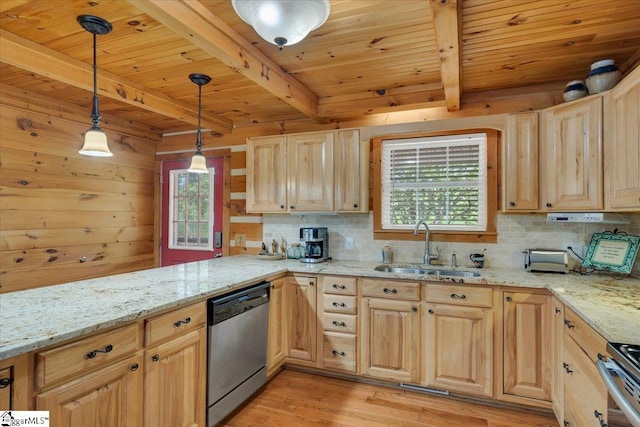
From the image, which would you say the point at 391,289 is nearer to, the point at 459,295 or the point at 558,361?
the point at 459,295

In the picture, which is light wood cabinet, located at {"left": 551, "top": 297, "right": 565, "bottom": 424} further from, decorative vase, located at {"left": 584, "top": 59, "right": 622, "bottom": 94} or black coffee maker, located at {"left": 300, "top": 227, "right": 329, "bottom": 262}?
black coffee maker, located at {"left": 300, "top": 227, "right": 329, "bottom": 262}

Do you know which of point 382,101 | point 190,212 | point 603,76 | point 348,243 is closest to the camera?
point 603,76

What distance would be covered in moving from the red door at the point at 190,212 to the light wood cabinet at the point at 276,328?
1.40 meters

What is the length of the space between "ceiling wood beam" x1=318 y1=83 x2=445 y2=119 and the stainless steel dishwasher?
1768mm

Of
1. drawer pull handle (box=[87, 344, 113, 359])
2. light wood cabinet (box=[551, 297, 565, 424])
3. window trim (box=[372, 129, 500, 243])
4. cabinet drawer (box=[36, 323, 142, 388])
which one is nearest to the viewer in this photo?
cabinet drawer (box=[36, 323, 142, 388])

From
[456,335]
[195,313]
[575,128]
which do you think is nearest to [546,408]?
[456,335]

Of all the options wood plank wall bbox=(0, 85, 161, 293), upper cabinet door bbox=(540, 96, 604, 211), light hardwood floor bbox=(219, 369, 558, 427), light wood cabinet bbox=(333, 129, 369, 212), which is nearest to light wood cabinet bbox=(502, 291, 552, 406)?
light hardwood floor bbox=(219, 369, 558, 427)

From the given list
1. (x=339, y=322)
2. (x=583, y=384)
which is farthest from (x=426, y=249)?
(x=583, y=384)

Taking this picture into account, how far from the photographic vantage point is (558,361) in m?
2.07

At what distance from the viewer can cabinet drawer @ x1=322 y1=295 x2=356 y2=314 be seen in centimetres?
271

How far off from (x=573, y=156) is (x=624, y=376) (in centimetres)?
170

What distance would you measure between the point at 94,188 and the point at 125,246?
721mm

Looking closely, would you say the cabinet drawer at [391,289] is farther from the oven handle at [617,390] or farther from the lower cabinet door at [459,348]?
the oven handle at [617,390]

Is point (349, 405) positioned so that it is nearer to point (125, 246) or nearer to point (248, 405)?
point (248, 405)
